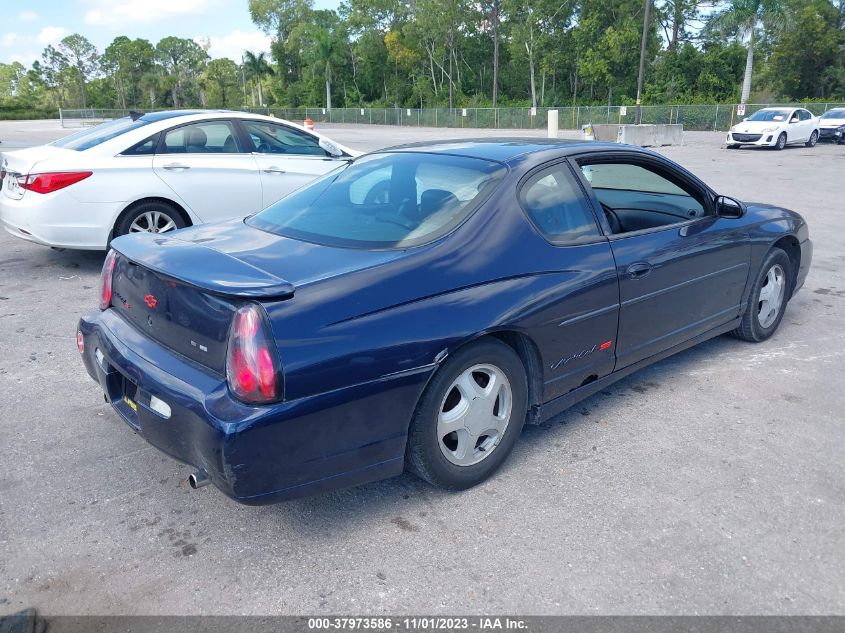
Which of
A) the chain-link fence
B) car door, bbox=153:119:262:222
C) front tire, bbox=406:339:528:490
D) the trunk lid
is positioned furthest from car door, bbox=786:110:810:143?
the trunk lid

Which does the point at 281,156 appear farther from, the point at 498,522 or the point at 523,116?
the point at 523,116

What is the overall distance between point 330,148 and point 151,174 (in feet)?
6.99

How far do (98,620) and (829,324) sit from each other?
5.50m

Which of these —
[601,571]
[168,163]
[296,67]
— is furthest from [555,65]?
[601,571]

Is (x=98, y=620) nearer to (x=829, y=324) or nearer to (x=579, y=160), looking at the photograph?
(x=579, y=160)

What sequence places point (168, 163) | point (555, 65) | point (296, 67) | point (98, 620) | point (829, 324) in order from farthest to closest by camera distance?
point (296, 67), point (555, 65), point (168, 163), point (829, 324), point (98, 620)

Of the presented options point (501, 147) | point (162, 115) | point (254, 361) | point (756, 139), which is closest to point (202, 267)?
point (254, 361)

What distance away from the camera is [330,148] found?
8281mm

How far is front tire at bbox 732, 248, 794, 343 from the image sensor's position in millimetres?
4891

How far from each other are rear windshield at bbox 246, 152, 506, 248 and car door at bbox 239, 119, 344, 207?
384cm

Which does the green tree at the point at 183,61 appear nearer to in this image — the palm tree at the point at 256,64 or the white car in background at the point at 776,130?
the palm tree at the point at 256,64

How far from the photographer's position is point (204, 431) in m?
2.55

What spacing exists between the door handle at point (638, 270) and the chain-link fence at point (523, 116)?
43392mm

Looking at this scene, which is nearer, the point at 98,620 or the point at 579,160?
the point at 98,620
